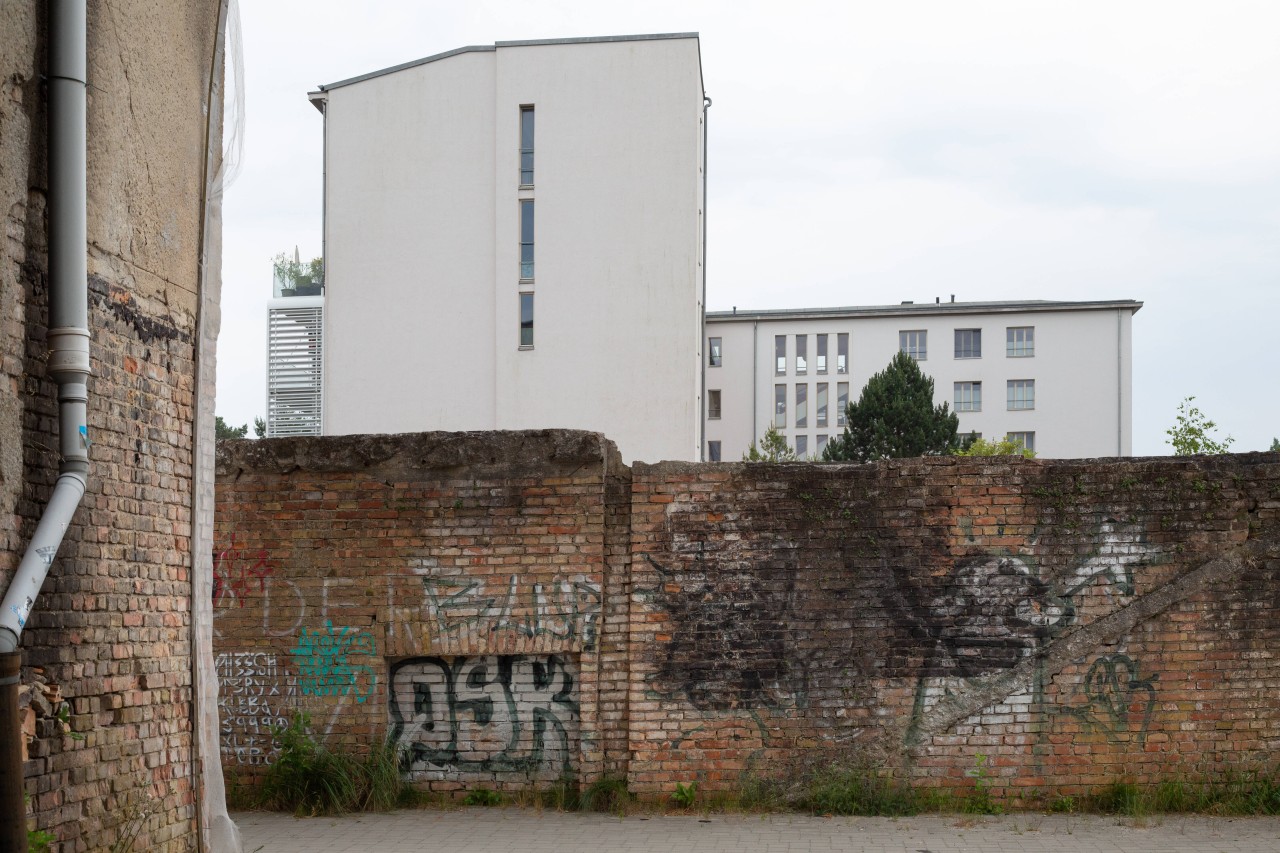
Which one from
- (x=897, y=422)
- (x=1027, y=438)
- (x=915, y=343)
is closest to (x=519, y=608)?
(x=897, y=422)

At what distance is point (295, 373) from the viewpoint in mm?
34125

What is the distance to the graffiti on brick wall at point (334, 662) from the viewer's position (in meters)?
9.26

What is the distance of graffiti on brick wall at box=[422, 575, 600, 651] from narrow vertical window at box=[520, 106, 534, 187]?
2467 cm

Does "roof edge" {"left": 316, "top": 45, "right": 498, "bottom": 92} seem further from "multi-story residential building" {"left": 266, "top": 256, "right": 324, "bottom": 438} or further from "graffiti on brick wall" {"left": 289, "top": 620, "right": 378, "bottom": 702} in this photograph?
"graffiti on brick wall" {"left": 289, "top": 620, "right": 378, "bottom": 702}

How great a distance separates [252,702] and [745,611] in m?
3.82

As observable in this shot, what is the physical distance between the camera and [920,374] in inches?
1993

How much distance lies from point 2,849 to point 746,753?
5.48 m

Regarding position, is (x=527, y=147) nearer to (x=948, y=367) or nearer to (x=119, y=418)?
(x=119, y=418)

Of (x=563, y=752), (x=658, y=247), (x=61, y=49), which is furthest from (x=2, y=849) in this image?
(x=658, y=247)

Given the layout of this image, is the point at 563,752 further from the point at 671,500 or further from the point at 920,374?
the point at 920,374

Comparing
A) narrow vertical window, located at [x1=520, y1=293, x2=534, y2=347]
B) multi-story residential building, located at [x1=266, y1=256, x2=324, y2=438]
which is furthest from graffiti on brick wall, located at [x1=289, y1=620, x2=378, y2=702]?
multi-story residential building, located at [x1=266, y1=256, x2=324, y2=438]

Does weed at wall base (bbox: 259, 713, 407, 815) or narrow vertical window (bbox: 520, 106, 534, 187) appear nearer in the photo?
weed at wall base (bbox: 259, 713, 407, 815)

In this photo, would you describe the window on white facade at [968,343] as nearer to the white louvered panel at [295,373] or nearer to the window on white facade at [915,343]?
the window on white facade at [915,343]

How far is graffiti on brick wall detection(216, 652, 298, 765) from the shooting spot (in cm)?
927
